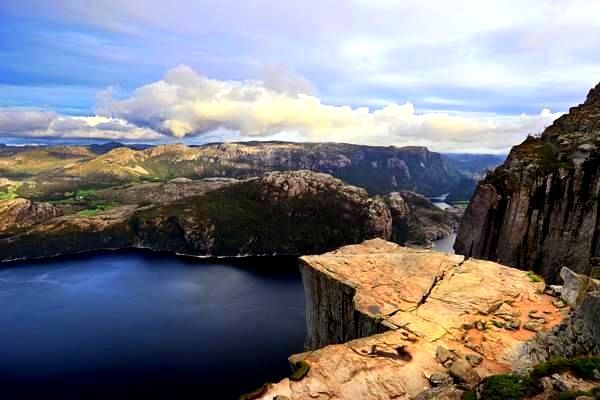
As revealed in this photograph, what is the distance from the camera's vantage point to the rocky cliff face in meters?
80.7

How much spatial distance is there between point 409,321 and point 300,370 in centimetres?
1340

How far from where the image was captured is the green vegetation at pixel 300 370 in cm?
2760

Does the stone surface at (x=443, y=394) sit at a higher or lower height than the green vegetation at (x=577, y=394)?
lower

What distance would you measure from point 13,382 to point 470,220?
117306 millimetres

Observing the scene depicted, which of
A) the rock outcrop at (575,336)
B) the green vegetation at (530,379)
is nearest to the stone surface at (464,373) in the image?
the green vegetation at (530,379)

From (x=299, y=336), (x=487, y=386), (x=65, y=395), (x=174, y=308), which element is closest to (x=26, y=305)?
(x=174, y=308)

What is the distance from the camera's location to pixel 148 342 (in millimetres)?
134875

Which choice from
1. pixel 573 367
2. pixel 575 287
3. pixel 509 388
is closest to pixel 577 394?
pixel 509 388

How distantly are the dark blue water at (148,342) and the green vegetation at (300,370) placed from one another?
76.7 m

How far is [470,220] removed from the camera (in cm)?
9425

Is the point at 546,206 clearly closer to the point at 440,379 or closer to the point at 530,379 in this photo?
the point at 440,379

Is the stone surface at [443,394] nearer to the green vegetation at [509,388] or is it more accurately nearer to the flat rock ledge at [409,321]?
the flat rock ledge at [409,321]

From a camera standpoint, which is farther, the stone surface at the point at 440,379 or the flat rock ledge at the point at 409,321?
the flat rock ledge at the point at 409,321

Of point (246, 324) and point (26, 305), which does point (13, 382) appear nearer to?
point (246, 324)
